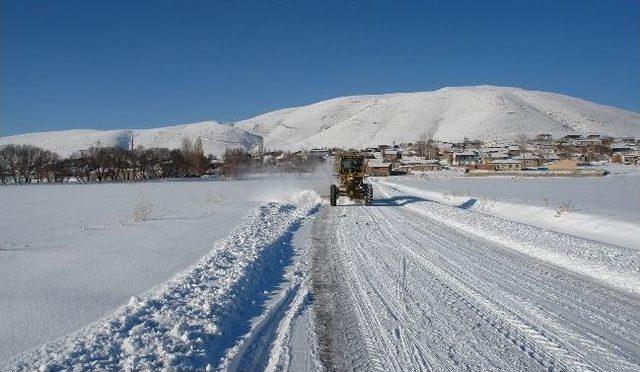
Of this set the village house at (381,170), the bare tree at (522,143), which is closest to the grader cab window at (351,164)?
the village house at (381,170)

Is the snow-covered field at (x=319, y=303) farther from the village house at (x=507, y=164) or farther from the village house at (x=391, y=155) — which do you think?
the village house at (x=391, y=155)

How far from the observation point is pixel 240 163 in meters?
103

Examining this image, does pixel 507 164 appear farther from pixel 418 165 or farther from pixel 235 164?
pixel 235 164

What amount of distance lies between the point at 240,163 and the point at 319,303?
319ft

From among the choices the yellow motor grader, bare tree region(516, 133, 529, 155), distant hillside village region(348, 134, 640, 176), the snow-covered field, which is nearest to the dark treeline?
distant hillside village region(348, 134, 640, 176)

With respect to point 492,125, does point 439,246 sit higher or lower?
lower

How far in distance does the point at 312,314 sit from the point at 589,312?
3700mm

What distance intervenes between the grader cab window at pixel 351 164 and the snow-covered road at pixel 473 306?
43.2 ft

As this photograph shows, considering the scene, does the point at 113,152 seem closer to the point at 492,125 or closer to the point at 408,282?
the point at 408,282

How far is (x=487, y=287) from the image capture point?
8.02 m

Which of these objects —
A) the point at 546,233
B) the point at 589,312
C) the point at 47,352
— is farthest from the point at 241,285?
the point at 546,233

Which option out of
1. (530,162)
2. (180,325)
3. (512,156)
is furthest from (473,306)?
(512,156)

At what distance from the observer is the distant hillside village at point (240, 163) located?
86.8 metres

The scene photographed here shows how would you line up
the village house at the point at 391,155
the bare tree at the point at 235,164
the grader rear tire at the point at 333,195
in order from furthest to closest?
1. the village house at the point at 391,155
2. the bare tree at the point at 235,164
3. the grader rear tire at the point at 333,195
